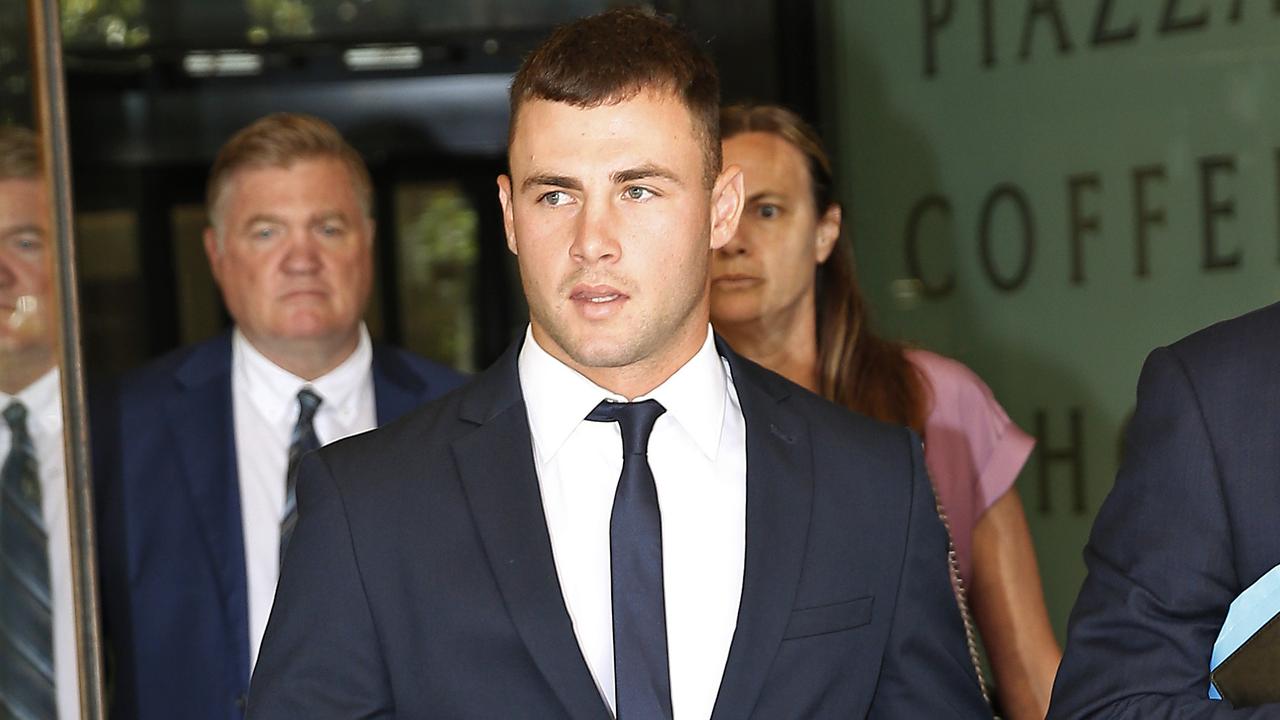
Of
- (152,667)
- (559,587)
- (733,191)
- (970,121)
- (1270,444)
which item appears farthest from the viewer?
(970,121)

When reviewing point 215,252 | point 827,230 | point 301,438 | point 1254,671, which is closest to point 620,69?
point 1254,671

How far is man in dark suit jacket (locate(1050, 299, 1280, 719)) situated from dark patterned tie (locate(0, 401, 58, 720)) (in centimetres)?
160

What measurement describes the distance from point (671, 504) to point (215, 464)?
1.51 m

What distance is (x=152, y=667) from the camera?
327cm

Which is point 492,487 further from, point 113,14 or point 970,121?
point 113,14

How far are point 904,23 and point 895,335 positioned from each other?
3.34ft

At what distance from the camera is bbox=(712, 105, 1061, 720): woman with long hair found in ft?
10.7

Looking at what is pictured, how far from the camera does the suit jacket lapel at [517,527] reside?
1.98 metres

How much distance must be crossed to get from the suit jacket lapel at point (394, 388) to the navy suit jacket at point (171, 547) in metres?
0.30

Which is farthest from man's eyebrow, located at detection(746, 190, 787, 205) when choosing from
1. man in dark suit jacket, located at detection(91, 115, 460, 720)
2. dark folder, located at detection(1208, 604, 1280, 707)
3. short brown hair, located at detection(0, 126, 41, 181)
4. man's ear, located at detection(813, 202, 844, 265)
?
dark folder, located at detection(1208, 604, 1280, 707)

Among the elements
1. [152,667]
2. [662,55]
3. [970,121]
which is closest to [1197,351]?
[662,55]

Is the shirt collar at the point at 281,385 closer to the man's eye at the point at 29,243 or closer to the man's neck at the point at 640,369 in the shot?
the man's eye at the point at 29,243

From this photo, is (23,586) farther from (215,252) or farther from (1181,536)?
(1181,536)

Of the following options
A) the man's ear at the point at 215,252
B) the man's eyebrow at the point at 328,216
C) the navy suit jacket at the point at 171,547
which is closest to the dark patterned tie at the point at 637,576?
the navy suit jacket at the point at 171,547
